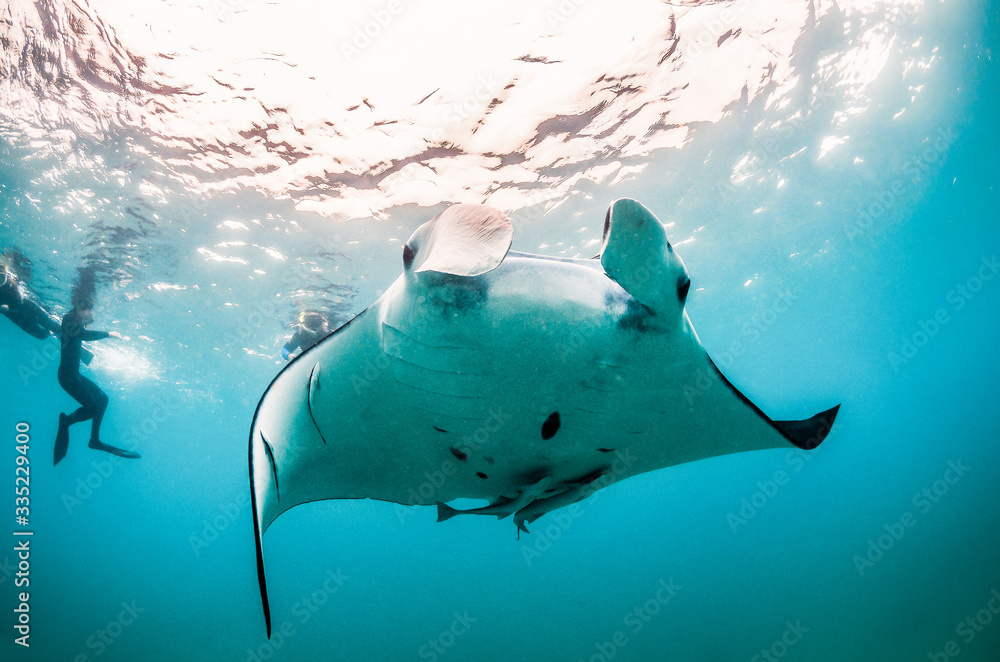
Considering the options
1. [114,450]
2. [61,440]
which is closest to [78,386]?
[61,440]

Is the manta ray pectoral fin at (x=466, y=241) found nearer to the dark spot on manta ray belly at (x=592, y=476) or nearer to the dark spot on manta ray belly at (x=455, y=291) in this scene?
the dark spot on manta ray belly at (x=455, y=291)

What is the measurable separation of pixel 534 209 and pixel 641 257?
8292 millimetres

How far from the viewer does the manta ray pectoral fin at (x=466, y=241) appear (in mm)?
1290

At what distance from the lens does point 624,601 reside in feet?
104

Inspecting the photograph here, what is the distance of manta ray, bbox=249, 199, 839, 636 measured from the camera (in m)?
1.53

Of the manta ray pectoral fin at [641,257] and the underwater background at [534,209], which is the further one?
the underwater background at [534,209]

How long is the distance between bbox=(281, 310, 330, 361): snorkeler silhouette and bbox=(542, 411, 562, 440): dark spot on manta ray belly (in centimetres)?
1101

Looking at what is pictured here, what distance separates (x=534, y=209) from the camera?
9.38m

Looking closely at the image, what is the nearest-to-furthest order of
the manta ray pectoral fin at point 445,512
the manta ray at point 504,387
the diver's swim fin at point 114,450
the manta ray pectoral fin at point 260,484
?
the manta ray at point 504,387 < the manta ray pectoral fin at point 260,484 < the manta ray pectoral fin at point 445,512 < the diver's swim fin at point 114,450

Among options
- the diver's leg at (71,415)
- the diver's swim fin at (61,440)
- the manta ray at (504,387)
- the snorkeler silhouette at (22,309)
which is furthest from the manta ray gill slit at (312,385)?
the snorkeler silhouette at (22,309)

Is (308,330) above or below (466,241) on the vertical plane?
below

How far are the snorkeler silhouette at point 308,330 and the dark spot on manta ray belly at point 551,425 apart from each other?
36.1 ft

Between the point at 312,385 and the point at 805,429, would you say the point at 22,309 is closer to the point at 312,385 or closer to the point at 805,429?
the point at 312,385

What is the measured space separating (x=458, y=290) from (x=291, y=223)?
8.93 m
